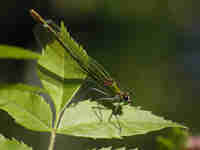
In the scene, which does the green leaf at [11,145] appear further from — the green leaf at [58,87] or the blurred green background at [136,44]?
the blurred green background at [136,44]

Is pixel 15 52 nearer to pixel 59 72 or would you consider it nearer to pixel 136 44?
pixel 59 72

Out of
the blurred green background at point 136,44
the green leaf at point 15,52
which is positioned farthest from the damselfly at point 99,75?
the blurred green background at point 136,44

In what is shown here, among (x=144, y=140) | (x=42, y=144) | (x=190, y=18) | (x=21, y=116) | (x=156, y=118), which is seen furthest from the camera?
(x=190, y=18)

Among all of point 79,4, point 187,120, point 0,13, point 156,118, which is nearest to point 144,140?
point 187,120

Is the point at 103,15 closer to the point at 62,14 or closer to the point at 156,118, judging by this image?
the point at 62,14

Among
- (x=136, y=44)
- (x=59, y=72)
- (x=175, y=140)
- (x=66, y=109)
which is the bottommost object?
(x=175, y=140)

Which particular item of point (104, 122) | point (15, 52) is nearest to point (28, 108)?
point (104, 122)
